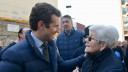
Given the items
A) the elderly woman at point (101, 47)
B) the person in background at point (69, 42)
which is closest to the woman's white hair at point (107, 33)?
the elderly woman at point (101, 47)

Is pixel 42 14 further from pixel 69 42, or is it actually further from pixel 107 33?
pixel 69 42

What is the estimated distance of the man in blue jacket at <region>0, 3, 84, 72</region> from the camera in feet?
4.60

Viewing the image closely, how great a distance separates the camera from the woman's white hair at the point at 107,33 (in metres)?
1.80

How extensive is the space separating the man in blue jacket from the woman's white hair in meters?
0.55

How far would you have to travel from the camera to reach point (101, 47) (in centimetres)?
188

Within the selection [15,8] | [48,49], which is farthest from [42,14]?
[15,8]

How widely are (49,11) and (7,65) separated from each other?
0.72 m

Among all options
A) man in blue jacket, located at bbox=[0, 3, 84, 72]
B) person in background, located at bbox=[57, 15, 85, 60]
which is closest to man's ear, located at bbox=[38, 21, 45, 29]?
man in blue jacket, located at bbox=[0, 3, 84, 72]

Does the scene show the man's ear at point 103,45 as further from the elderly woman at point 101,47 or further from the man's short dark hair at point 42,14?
the man's short dark hair at point 42,14

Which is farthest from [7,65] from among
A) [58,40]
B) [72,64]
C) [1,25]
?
[1,25]

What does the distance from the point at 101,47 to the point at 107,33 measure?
21 cm

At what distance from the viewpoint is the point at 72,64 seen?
2.15 metres

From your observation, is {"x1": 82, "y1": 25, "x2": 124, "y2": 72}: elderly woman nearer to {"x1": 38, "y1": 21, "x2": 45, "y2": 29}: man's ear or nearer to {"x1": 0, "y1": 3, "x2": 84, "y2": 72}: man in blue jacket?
{"x1": 0, "y1": 3, "x2": 84, "y2": 72}: man in blue jacket

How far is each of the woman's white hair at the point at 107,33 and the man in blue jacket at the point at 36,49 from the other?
55 centimetres
